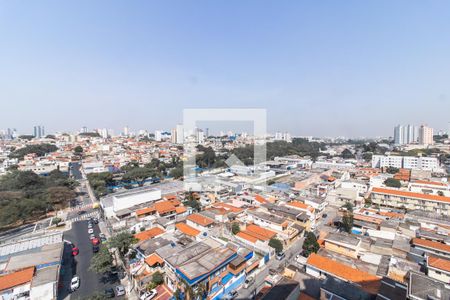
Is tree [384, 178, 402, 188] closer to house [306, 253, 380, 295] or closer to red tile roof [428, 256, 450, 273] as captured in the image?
red tile roof [428, 256, 450, 273]

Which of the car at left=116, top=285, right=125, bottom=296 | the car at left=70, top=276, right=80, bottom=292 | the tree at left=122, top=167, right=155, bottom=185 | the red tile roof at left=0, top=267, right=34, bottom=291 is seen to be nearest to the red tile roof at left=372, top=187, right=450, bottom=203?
the car at left=116, top=285, right=125, bottom=296

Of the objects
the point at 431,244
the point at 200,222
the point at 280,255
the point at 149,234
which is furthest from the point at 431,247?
the point at 149,234

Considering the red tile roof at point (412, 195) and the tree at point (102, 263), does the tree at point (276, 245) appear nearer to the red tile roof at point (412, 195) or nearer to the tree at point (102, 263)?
the tree at point (102, 263)

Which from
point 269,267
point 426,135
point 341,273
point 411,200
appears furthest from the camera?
point 426,135

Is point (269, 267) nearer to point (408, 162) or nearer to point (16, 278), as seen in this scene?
point (16, 278)

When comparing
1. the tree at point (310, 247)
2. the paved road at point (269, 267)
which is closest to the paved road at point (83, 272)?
the paved road at point (269, 267)

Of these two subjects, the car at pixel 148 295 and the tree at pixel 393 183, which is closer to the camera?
the car at pixel 148 295

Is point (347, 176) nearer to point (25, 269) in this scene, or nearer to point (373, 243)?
point (373, 243)
